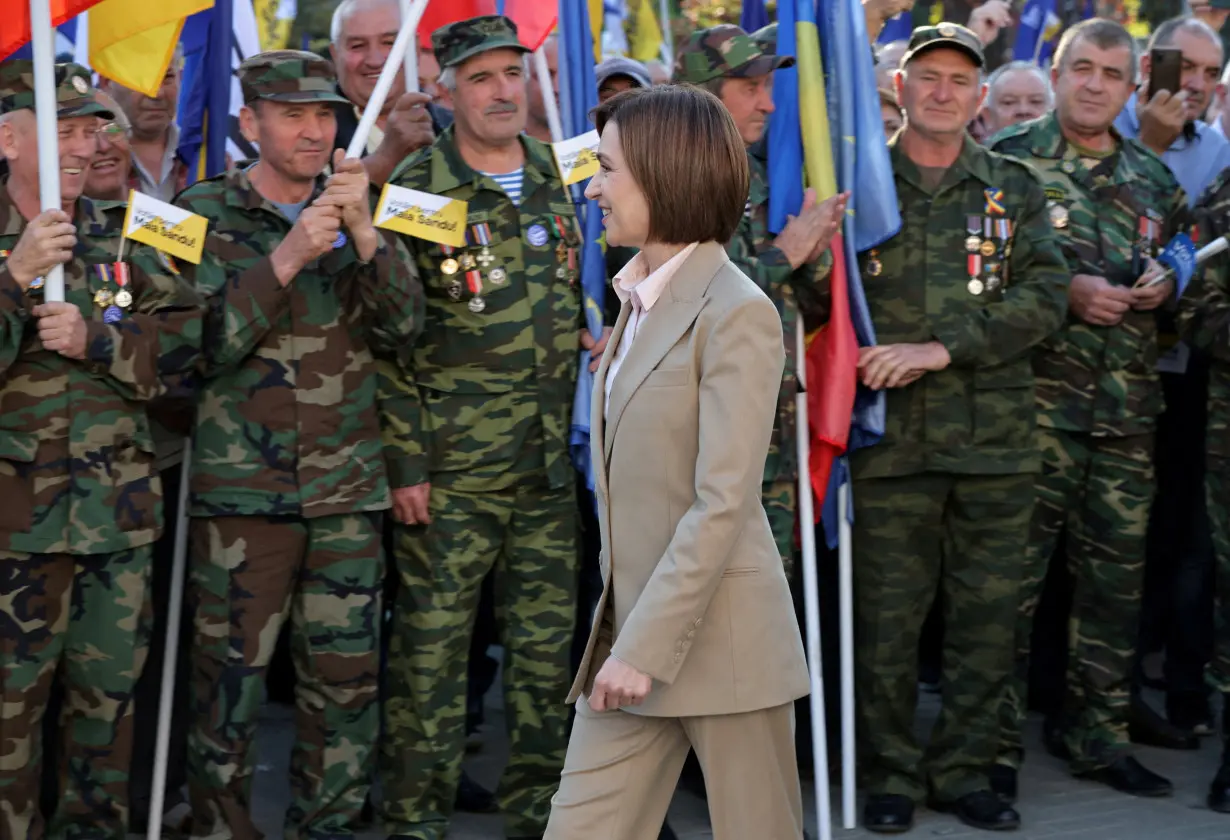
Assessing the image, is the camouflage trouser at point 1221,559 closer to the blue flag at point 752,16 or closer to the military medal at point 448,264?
the blue flag at point 752,16

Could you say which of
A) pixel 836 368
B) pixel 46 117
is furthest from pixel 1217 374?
pixel 46 117

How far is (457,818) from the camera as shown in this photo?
6.45 m

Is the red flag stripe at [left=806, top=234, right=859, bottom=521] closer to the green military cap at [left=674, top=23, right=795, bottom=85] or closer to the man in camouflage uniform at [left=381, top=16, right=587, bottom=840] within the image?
the green military cap at [left=674, top=23, right=795, bottom=85]

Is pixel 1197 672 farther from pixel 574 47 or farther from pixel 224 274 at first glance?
pixel 224 274

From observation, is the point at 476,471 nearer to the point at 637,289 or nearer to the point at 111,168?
the point at 111,168

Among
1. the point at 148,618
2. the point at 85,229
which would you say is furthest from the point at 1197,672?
the point at 85,229

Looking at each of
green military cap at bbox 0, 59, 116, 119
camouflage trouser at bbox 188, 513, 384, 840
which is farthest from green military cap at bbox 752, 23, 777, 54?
green military cap at bbox 0, 59, 116, 119

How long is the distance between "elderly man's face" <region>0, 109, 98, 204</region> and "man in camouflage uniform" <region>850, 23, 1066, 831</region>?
2.66 metres

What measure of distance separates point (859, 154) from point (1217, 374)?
1.74 m

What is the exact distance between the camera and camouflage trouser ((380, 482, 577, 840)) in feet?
19.8

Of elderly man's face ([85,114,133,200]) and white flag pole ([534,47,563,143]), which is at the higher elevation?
white flag pole ([534,47,563,143])

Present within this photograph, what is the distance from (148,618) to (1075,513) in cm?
349

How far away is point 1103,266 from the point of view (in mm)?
6941

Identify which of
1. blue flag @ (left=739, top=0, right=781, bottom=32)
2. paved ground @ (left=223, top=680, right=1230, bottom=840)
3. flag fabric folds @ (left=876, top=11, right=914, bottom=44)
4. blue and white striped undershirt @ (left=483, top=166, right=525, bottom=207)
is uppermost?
flag fabric folds @ (left=876, top=11, right=914, bottom=44)
